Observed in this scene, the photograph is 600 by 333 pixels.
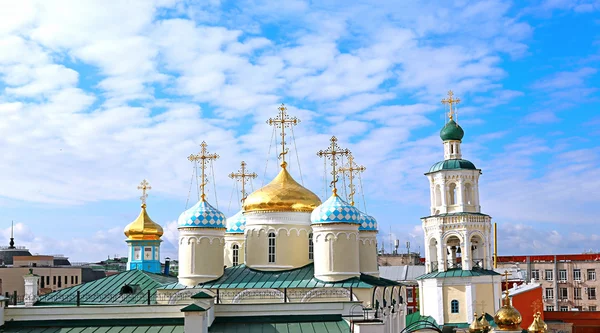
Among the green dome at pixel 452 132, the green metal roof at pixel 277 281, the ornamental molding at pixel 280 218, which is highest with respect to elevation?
the green dome at pixel 452 132

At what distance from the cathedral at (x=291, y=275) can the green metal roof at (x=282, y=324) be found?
0.03 metres

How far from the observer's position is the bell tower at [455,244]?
3394 centimetres

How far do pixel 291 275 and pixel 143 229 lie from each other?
14723 millimetres

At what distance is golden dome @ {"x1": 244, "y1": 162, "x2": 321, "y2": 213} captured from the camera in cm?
3055

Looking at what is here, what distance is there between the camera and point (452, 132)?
36.9 m

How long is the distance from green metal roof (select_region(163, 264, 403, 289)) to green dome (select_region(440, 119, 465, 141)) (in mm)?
10377

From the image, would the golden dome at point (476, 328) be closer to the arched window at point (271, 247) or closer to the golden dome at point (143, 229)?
the arched window at point (271, 247)

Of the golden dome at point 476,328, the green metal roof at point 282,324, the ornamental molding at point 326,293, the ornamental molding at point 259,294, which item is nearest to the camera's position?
the golden dome at point 476,328

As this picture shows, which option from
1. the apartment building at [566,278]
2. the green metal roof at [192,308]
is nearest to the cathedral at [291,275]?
the green metal roof at [192,308]

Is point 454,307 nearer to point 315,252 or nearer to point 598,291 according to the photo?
point 315,252

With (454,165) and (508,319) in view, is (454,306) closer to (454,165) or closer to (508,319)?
(454,165)

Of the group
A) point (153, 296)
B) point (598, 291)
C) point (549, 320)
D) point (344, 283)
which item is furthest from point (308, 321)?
point (598, 291)

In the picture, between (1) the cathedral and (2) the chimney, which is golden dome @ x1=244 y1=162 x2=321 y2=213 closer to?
(1) the cathedral

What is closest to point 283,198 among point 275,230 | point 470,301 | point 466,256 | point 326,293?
point 275,230
